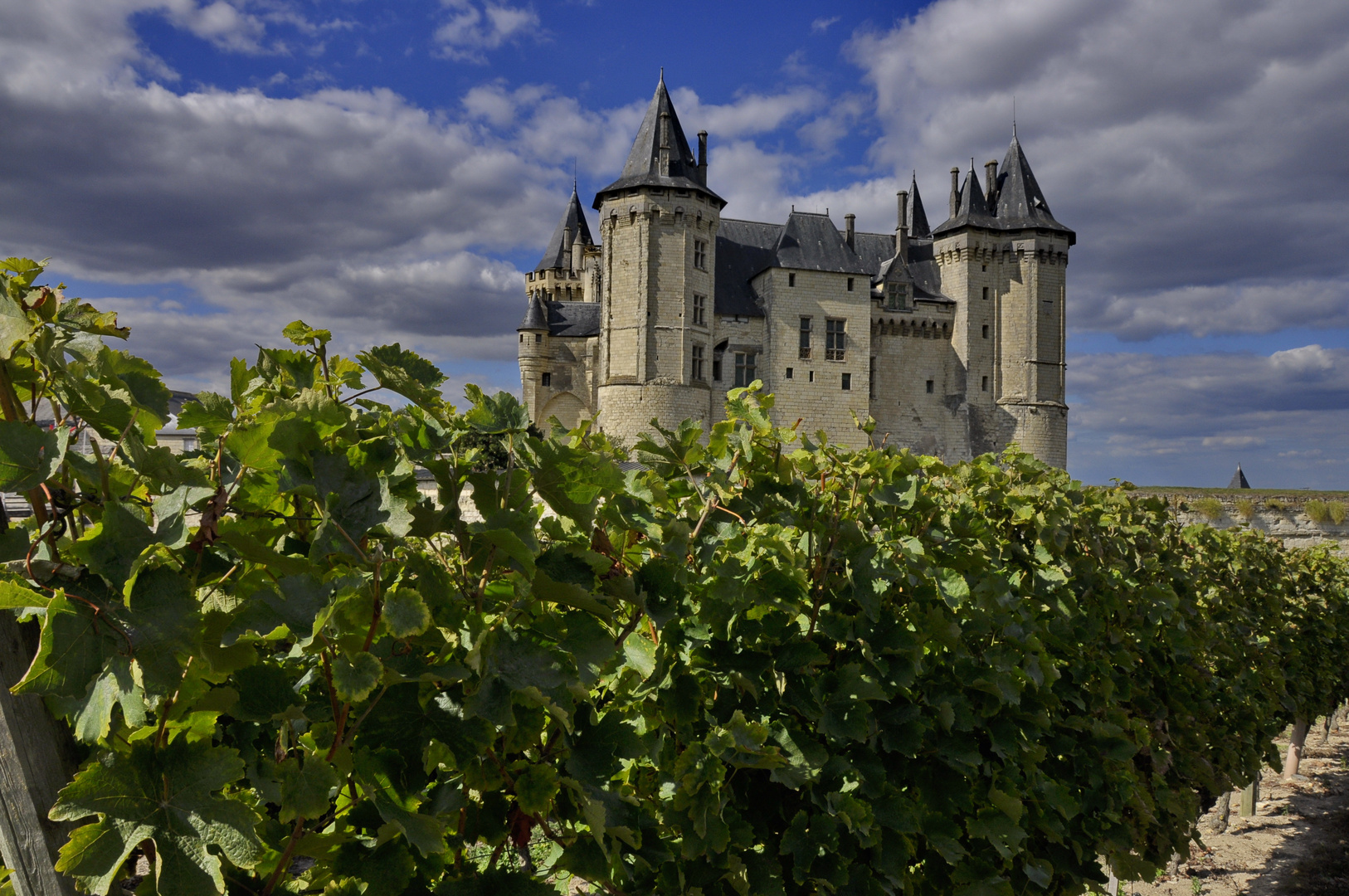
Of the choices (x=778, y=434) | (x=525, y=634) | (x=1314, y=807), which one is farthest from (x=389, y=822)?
(x=1314, y=807)

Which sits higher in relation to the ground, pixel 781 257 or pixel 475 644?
pixel 781 257

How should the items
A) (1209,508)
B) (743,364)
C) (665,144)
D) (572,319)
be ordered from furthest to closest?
(572,319), (743,364), (665,144), (1209,508)

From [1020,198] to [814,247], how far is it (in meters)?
10.6

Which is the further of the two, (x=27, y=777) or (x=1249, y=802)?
(x=1249, y=802)

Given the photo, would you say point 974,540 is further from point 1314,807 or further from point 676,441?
point 1314,807

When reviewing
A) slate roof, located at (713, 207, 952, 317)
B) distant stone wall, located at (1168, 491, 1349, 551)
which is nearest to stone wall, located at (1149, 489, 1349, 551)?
distant stone wall, located at (1168, 491, 1349, 551)

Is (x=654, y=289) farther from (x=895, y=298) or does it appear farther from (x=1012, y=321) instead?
(x=1012, y=321)

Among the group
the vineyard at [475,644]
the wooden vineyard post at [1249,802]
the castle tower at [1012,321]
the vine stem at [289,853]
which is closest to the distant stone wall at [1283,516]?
the castle tower at [1012,321]

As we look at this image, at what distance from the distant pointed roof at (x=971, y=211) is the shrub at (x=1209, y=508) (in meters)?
17.9

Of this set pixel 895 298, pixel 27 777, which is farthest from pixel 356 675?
pixel 895 298

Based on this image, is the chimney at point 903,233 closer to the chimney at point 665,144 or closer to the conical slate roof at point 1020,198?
the conical slate roof at point 1020,198

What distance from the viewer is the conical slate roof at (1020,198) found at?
124ft

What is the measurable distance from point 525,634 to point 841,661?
1.28m

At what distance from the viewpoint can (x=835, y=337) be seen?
121ft
